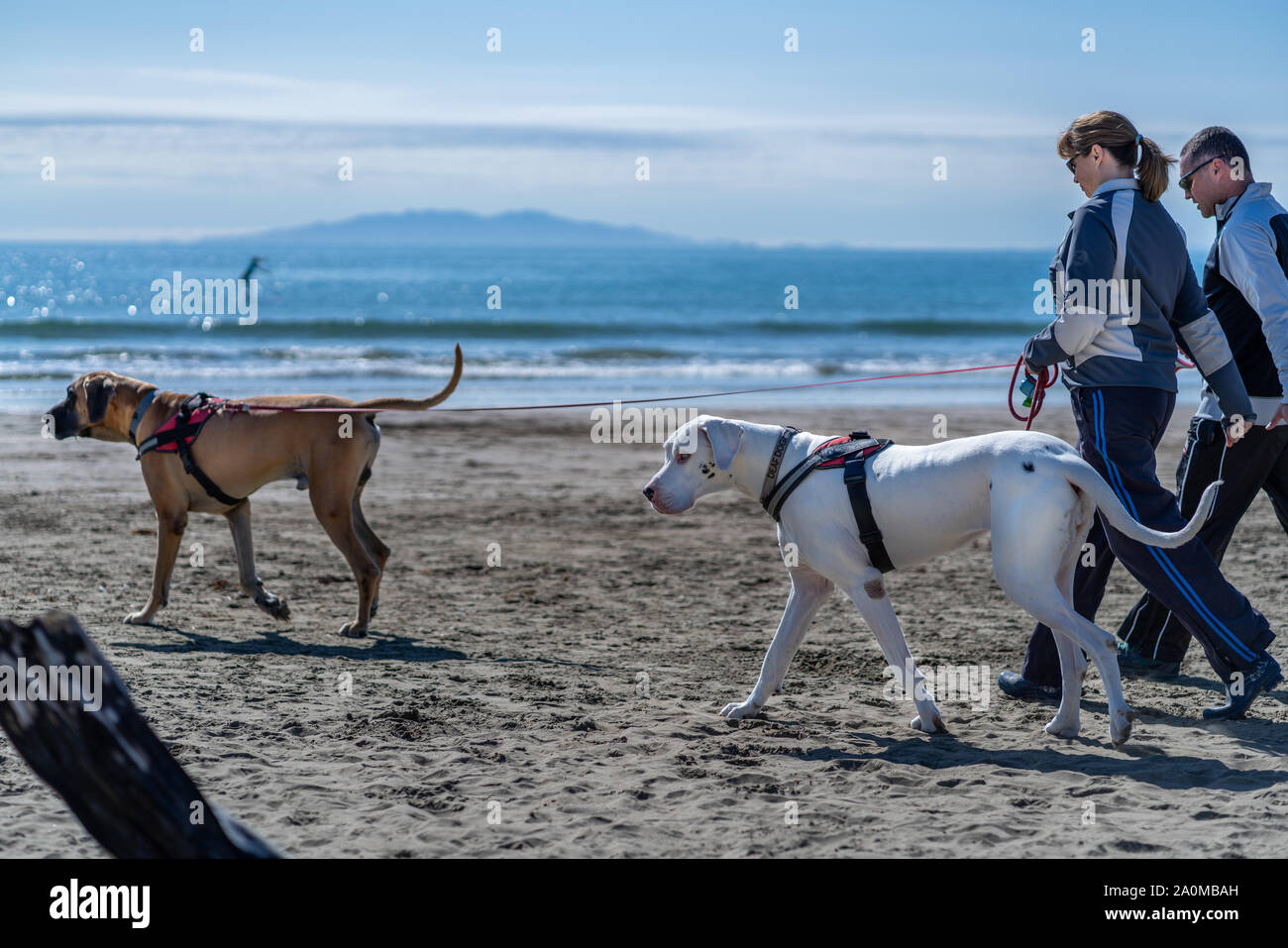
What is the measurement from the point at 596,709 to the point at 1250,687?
2.79 metres

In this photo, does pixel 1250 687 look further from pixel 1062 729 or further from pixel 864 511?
pixel 864 511

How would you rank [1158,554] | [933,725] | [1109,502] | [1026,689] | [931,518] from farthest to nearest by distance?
[1026,689] < [933,725] < [1158,554] < [931,518] < [1109,502]

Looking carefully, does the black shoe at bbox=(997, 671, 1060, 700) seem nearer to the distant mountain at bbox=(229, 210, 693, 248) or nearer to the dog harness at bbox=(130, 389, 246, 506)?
the dog harness at bbox=(130, 389, 246, 506)

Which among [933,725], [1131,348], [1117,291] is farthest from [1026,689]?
[1117,291]

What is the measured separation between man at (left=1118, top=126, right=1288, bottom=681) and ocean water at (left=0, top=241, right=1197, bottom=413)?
13.4 metres

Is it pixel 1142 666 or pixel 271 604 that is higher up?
pixel 271 604

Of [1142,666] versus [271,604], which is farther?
[271,604]

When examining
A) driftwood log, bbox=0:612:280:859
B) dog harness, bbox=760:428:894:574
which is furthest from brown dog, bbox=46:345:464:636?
driftwood log, bbox=0:612:280:859

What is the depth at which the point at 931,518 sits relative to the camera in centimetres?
473

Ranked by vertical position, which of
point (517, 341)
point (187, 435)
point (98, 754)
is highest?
point (517, 341)

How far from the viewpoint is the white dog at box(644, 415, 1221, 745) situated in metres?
4.55
